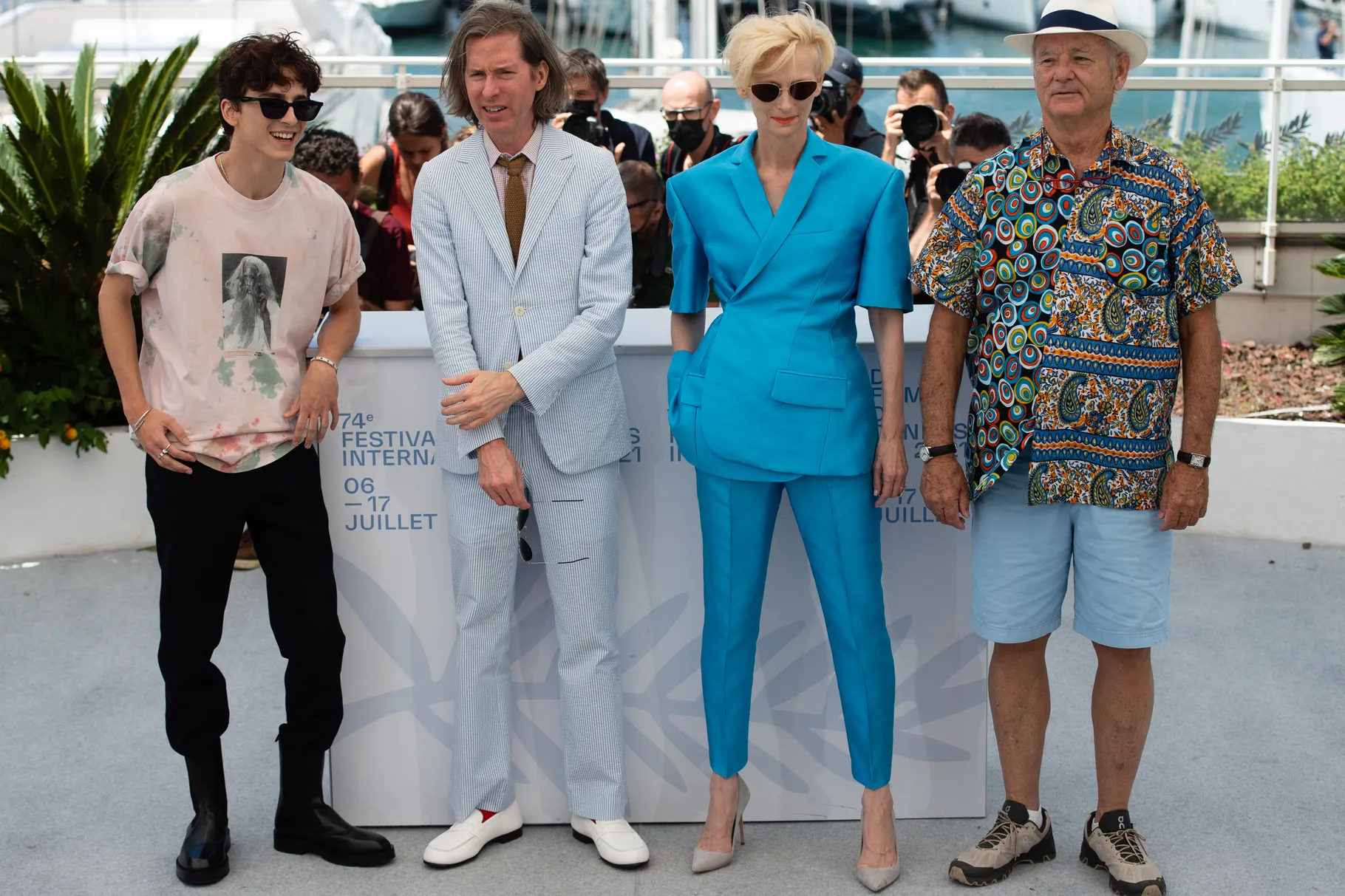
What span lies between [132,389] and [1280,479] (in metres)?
4.84

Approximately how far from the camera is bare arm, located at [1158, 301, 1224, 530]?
10.1ft

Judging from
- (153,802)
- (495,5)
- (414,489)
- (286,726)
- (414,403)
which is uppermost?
(495,5)

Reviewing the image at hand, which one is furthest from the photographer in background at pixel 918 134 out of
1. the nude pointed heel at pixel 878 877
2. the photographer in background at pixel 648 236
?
the nude pointed heel at pixel 878 877

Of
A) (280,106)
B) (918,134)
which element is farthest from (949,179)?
(280,106)

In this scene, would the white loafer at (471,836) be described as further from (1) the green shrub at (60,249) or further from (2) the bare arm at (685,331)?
(1) the green shrub at (60,249)

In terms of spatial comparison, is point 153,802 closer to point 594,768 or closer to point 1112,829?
point 594,768

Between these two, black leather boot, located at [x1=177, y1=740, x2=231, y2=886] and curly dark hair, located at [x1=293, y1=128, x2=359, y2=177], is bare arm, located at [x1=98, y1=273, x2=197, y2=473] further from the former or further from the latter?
curly dark hair, located at [x1=293, y1=128, x2=359, y2=177]

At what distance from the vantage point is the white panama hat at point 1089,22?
2979 mm

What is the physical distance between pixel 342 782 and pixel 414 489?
790 mm

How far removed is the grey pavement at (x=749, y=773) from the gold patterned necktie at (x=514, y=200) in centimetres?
151

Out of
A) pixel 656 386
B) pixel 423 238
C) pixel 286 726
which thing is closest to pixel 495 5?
pixel 423 238

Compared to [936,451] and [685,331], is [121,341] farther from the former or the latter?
[936,451]

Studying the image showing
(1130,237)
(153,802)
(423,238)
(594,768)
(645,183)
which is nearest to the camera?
(1130,237)

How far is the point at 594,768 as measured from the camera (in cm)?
349
